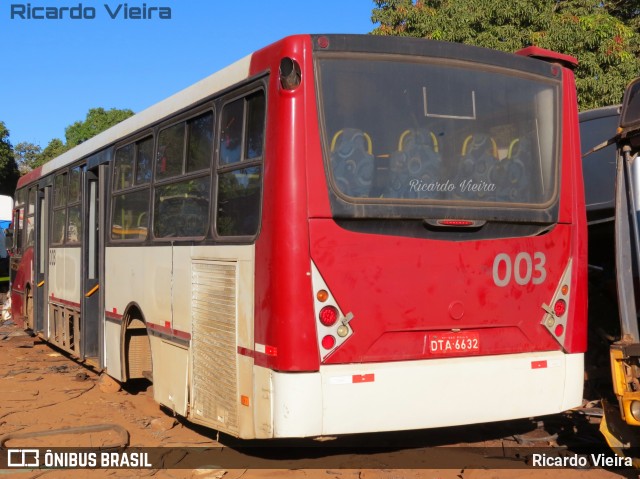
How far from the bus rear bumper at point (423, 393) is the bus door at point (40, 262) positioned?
7.66 metres

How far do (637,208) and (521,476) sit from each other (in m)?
2.04

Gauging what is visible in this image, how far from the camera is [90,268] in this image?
903 centimetres

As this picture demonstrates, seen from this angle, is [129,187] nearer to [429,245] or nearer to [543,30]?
[429,245]

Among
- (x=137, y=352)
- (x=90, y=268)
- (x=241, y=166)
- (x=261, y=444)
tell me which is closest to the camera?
(x=241, y=166)

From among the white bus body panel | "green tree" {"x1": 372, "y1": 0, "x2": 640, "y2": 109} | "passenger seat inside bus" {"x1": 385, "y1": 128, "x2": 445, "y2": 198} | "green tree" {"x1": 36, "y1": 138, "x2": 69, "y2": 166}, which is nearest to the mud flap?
"passenger seat inside bus" {"x1": 385, "y1": 128, "x2": 445, "y2": 198}

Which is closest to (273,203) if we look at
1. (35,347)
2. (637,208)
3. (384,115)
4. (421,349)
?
(384,115)

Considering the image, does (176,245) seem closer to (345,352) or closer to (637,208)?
(345,352)

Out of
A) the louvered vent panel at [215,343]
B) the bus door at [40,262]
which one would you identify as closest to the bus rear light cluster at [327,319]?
the louvered vent panel at [215,343]

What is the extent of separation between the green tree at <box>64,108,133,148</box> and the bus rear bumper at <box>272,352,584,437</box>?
3963 cm

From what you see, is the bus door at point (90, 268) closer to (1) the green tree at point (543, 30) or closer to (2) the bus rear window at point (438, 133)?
(2) the bus rear window at point (438, 133)

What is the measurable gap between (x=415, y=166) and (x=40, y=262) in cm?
839

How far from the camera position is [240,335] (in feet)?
17.1

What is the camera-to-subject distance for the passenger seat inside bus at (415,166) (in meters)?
5.04

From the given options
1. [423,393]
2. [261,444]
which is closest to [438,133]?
[423,393]
